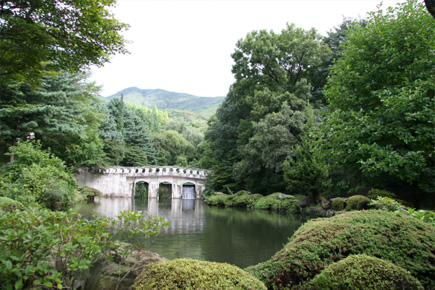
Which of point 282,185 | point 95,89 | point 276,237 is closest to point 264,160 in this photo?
point 282,185

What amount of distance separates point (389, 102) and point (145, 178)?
28423 mm

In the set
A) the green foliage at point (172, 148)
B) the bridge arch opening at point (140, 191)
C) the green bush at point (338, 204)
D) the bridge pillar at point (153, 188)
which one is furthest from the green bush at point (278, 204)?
the green foliage at point (172, 148)

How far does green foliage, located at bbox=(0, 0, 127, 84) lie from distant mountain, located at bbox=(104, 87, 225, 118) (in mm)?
128619

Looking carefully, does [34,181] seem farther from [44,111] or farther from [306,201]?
[306,201]

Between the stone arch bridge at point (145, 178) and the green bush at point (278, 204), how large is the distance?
1304 centimetres

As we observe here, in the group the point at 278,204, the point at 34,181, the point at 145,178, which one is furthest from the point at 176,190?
the point at 34,181

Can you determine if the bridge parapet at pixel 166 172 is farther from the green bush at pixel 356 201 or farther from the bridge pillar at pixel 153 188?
the green bush at pixel 356 201

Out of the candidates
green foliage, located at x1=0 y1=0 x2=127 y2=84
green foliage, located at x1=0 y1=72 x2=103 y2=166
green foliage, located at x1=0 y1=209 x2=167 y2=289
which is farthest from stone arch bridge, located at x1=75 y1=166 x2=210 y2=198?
green foliage, located at x1=0 y1=209 x2=167 y2=289

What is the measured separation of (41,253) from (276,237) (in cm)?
700

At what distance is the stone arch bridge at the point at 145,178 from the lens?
31.6m

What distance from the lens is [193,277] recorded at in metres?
2.29

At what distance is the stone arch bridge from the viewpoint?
31.6 meters

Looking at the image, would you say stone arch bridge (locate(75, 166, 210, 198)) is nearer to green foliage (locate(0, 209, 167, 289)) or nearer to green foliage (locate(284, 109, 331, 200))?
green foliage (locate(284, 109, 331, 200))

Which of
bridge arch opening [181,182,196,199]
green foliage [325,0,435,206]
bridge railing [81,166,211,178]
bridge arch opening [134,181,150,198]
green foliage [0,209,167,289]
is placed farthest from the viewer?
bridge arch opening [134,181,150,198]
